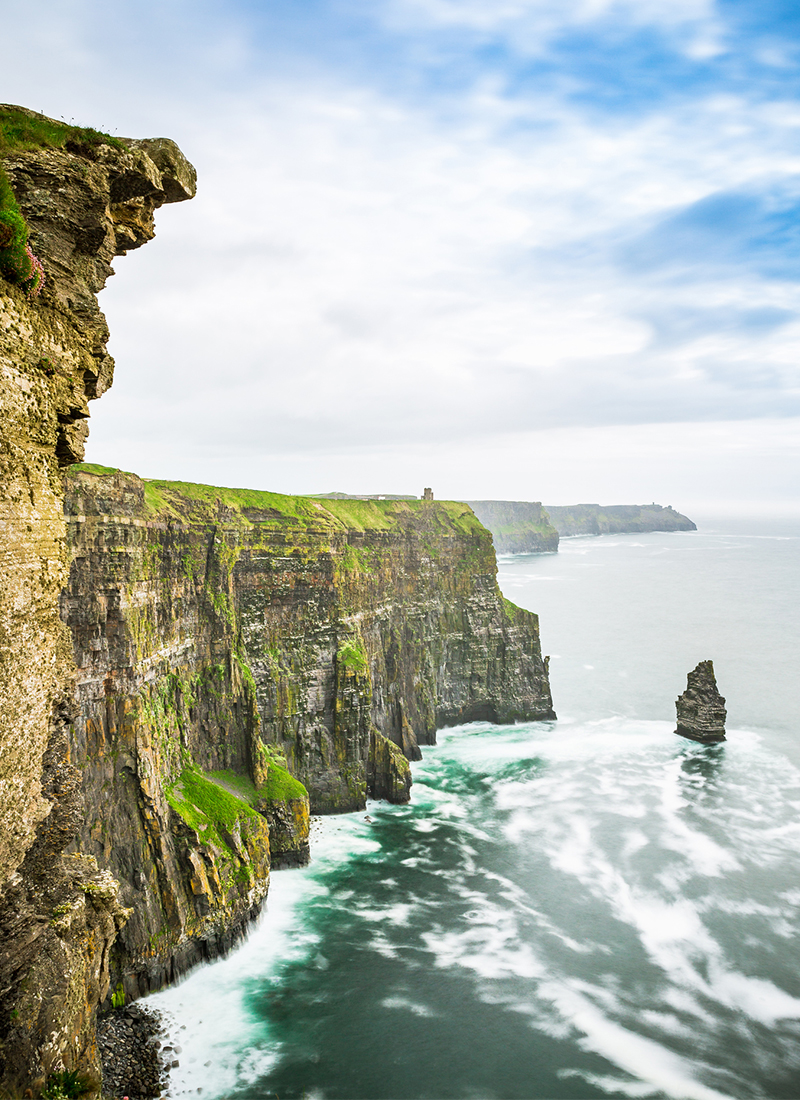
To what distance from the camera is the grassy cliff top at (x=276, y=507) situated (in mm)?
44531

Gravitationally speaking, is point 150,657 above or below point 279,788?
above

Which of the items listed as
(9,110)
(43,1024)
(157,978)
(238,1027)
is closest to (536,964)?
(238,1027)

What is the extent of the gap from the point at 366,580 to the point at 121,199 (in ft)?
183

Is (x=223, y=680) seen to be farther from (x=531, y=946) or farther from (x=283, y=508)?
(x=531, y=946)

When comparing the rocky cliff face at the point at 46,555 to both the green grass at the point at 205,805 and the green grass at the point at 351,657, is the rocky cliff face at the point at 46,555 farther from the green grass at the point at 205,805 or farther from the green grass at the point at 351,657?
the green grass at the point at 351,657

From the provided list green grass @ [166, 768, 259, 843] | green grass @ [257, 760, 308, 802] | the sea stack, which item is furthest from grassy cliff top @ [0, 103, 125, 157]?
the sea stack

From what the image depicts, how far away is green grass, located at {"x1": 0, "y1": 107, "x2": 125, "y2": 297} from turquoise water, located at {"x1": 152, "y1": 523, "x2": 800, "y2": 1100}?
3292 cm

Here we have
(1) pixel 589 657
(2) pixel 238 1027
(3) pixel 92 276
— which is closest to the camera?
(3) pixel 92 276

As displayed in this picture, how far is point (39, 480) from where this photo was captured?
538 inches

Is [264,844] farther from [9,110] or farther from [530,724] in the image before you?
[530,724]

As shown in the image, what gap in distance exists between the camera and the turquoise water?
32.2 meters

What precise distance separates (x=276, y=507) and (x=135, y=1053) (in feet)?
131

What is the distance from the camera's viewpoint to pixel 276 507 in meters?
60.0

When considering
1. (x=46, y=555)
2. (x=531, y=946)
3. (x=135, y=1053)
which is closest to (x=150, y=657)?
(x=135, y=1053)
